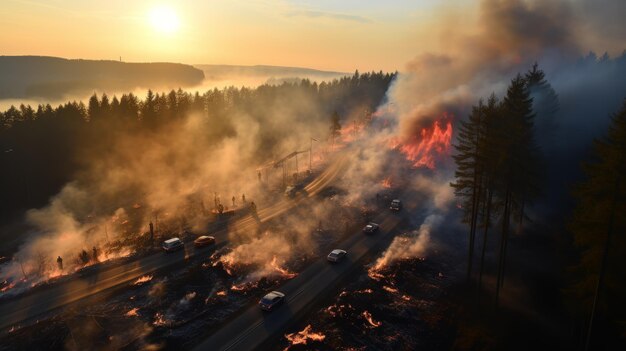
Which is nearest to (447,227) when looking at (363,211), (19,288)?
(363,211)

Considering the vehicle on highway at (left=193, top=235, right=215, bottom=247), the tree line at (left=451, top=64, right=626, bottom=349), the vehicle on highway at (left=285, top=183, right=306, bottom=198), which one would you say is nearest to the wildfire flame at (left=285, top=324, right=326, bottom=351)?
the tree line at (left=451, top=64, right=626, bottom=349)

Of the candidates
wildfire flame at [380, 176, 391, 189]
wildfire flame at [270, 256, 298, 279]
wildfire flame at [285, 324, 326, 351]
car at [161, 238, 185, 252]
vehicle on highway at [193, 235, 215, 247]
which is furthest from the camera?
wildfire flame at [380, 176, 391, 189]

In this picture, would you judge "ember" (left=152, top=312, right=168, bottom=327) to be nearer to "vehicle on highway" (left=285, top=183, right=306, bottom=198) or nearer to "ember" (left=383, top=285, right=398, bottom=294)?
"ember" (left=383, top=285, right=398, bottom=294)

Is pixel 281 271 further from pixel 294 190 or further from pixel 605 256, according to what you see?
pixel 294 190

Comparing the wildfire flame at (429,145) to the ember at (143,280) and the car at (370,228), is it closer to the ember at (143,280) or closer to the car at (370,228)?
the car at (370,228)

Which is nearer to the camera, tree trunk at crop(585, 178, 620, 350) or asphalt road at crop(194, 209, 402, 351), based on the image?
tree trunk at crop(585, 178, 620, 350)

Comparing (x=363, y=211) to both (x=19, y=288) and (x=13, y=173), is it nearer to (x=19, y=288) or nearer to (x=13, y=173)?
(x=19, y=288)
